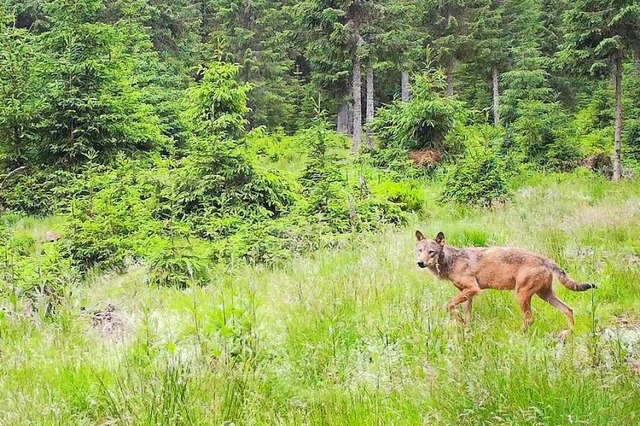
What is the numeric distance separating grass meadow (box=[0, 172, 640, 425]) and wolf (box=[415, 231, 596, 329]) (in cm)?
19

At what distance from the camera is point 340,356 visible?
3736 millimetres

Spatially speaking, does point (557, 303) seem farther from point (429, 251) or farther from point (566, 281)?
point (429, 251)

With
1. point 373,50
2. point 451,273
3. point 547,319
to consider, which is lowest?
point 547,319

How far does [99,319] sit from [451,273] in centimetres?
343

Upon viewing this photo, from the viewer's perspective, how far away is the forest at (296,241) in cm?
299

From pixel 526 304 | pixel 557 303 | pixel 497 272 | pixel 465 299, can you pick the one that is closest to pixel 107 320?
pixel 465 299

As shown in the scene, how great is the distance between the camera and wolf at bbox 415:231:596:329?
4.17 m

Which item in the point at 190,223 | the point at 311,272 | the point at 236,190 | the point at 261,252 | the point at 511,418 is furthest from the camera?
the point at 236,190

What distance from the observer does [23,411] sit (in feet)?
9.59

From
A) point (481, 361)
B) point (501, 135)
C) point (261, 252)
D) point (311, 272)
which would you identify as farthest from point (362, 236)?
point (501, 135)

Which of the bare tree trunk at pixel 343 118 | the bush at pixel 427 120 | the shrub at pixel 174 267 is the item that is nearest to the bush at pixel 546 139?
the bush at pixel 427 120

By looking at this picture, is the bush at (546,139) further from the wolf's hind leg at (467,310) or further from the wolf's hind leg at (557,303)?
the wolf's hind leg at (467,310)

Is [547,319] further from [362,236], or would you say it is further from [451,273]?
[362,236]

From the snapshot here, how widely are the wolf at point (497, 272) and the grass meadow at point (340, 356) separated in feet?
0.63
